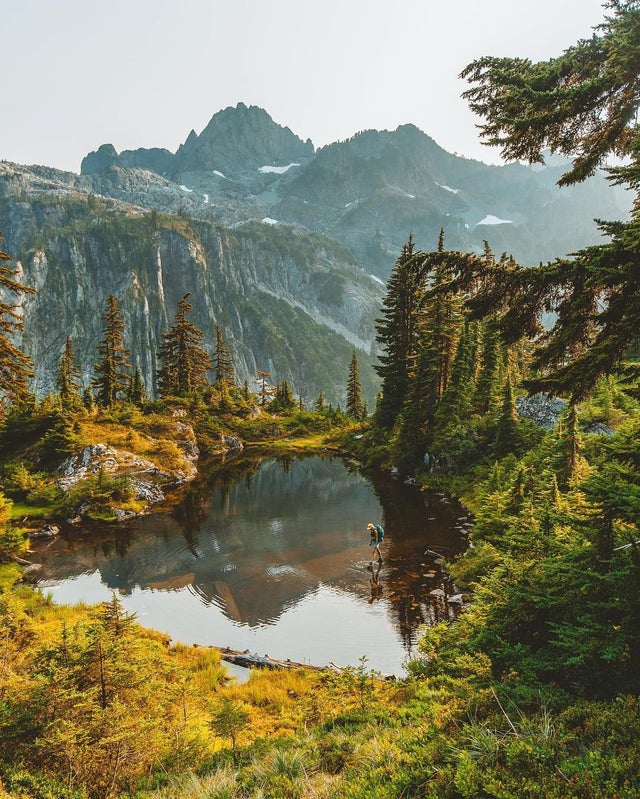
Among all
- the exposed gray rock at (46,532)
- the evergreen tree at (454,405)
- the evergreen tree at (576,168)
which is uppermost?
the evergreen tree at (576,168)

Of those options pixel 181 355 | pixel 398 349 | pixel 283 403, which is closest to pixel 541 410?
pixel 398 349

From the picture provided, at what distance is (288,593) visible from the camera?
16.2m

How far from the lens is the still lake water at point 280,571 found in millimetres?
13367

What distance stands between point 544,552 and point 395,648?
5674 millimetres

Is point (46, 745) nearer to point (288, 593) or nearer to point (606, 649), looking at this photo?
point (606, 649)

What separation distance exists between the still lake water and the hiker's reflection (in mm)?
74

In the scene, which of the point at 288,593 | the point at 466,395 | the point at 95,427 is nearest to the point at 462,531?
the point at 288,593

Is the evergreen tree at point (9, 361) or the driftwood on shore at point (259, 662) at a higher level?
the evergreen tree at point (9, 361)

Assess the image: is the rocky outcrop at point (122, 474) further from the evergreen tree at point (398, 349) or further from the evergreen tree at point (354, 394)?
the evergreen tree at point (354, 394)

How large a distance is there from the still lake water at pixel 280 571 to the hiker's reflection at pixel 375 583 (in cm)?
7

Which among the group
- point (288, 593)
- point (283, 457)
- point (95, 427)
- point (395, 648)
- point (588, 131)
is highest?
point (588, 131)

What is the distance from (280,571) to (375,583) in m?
4.17

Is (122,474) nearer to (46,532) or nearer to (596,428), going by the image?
(46,532)

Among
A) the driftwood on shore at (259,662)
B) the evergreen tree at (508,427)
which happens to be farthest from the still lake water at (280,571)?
the evergreen tree at (508,427)
